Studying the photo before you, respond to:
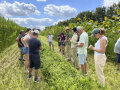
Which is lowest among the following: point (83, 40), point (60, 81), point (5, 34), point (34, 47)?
point (60, 81)

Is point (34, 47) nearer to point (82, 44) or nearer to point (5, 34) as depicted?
point (82, 44)

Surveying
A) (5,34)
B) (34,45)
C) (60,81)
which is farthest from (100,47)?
(5,34)

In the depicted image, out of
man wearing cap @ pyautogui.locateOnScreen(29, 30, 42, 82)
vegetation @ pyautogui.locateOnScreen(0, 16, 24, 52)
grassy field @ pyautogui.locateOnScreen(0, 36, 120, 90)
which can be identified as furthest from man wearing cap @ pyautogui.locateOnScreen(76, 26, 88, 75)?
vegetation @ pyautogui.locateOnScreen(0, 16, 24, 52)

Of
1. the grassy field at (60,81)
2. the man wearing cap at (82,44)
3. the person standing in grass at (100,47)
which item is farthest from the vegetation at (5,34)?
the person standing in grass at (100,47)

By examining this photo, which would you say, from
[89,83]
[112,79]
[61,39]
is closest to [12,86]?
[89,83]

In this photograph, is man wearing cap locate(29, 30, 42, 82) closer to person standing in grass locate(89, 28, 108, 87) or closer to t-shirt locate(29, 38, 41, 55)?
t-shirt locate(29, 38, 41, 55)

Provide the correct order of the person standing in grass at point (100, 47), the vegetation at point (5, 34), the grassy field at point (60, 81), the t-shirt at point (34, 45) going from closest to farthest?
the grassy field at point (60, 81) < the person standing in grass at point (100, 47) < the t-shirt at point (34, 45) < the vegetation at point (5, 34)

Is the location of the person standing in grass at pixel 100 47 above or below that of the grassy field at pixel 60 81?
above

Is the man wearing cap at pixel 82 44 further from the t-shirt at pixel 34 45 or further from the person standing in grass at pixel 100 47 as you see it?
the t-shirt at pixel 34 45

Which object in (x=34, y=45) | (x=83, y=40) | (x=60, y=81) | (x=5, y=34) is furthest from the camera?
(x=5, y=34)

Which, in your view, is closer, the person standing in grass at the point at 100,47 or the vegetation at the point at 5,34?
the person standing in grass at the point at 100,47

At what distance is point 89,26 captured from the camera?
26.2ft

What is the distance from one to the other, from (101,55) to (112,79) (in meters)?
2.12

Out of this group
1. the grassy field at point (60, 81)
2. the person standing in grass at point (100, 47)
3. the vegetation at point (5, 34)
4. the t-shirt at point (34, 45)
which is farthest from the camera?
the vegetation at point (5, 34)
